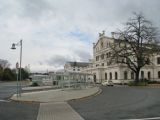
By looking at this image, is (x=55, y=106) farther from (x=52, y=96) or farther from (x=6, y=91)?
(x=6, y=91)

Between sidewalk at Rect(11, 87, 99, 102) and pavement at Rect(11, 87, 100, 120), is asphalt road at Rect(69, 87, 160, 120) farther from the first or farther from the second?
sidewalk at Rect(11, 87, 99, 102)

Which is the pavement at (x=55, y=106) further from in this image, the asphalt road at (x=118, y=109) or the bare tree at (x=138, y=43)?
the bare tree at (x=138, y=43)

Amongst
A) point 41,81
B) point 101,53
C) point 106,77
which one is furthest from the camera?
point 101,53

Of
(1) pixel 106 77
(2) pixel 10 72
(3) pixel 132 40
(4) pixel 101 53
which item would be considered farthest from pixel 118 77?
(2) pixel 10 72

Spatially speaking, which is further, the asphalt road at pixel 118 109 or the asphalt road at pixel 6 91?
the asphalt road at pixel 6 91

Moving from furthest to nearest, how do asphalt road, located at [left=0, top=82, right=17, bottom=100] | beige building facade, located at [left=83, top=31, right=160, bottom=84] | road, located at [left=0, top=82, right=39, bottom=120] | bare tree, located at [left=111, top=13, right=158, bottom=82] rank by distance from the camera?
1. beige building facade, located at [left=83, top=31, right=160, bottom=84]
2. bare tree, located at [left=111, top=13, right=158, bottom=82]
3. asphalt road, located at [left=0, top=82, right=17, bottom=100]
4. road, located at [left=0, top=82, right=39, bottom=120]

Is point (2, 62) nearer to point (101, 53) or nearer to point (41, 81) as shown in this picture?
point (101, 53)

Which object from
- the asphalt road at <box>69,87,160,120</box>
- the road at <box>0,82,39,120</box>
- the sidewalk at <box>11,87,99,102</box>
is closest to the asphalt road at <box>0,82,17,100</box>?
the sidewalk at <box>11,87,99,102</box>

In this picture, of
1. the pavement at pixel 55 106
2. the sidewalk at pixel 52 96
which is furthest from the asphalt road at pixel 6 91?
the pavement at pixel 55 106

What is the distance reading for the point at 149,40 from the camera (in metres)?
62.8

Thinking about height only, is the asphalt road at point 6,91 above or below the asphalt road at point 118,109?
below

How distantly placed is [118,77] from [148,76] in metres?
11.0

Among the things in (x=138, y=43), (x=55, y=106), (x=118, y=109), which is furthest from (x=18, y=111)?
(x=138, y=43)

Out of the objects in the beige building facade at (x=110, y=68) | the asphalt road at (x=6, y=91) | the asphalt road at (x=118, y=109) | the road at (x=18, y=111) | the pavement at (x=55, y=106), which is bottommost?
the asphalt road at (x=6, y=91)
